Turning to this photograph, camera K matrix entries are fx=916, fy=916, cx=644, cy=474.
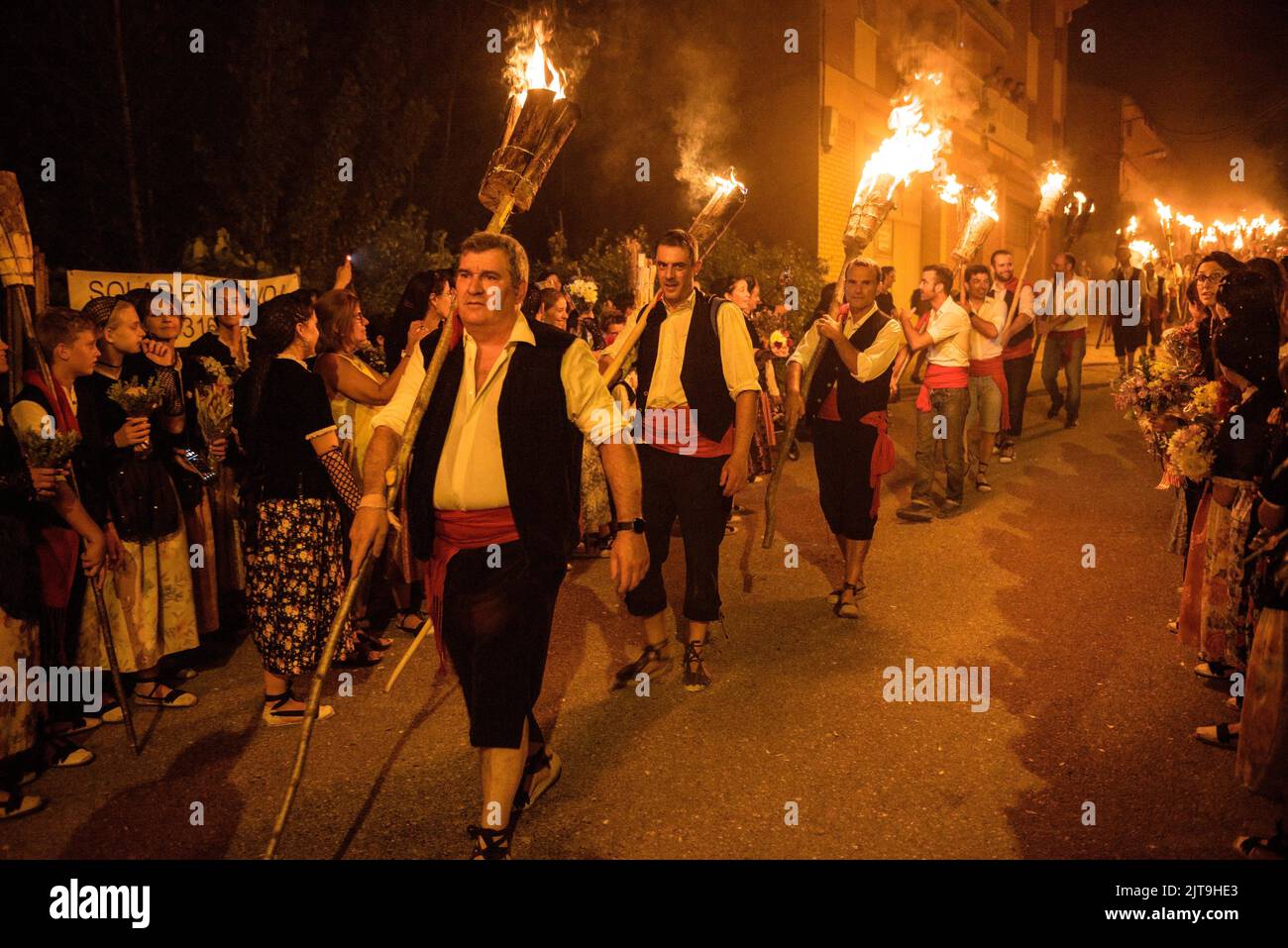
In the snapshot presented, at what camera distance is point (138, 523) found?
194 inches

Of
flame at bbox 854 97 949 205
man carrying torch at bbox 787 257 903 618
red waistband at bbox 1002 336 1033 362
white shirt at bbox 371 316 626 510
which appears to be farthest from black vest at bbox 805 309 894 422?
red waistband at bbox 1002 336 1033 362

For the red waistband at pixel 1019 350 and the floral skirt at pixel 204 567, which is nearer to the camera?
the floral skirt at pixel 204 567

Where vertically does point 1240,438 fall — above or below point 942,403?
below

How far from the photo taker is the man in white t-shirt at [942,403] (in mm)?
8578

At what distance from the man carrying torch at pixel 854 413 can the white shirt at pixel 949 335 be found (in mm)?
2560

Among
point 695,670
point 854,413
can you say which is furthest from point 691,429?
point 854,413

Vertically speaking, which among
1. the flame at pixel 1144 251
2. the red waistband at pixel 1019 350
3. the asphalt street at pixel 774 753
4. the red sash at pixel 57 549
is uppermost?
the flame at pixel 1144 251

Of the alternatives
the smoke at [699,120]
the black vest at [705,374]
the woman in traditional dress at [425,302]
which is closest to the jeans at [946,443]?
the black vest at [705,374]

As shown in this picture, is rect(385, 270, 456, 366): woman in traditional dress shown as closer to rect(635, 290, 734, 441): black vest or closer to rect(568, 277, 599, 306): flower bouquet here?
rect(635, 290, 734, 441): black vest

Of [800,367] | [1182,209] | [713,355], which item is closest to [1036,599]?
[800,367]

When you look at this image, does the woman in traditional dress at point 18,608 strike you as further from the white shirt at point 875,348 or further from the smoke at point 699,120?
the smoke at point 699,120

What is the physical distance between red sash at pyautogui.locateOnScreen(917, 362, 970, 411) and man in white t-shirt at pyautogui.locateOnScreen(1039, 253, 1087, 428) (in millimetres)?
3759

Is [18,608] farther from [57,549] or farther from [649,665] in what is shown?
[649,665]

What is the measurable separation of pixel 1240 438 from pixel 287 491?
458 cm
